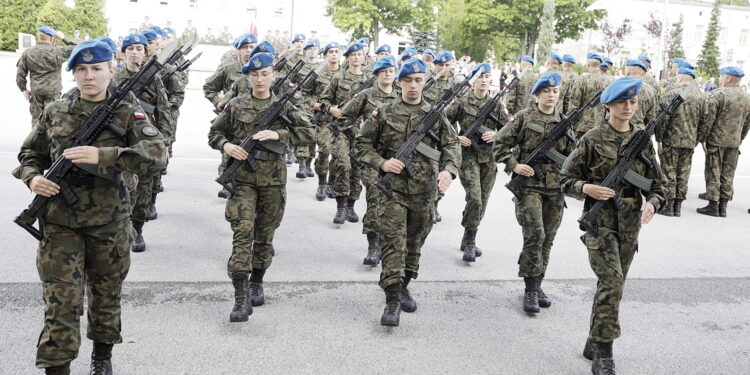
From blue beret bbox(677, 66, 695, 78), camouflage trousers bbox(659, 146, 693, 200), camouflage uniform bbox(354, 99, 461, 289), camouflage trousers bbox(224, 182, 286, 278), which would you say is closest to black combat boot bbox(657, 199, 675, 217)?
camouflage trousers bbox(659, 146, 693, 200)

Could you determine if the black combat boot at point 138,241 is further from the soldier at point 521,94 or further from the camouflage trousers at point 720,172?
the camouflage trousers at point 720,172

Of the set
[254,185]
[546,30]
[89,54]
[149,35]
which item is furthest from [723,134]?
[546,30]

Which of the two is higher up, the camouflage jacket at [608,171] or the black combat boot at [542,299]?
the camouflage jacket at [608,171]

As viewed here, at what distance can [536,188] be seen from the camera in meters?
5.68

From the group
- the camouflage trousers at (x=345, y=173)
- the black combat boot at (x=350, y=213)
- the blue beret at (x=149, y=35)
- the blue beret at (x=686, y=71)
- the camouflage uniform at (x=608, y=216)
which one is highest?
the blue beret at (x=686, y=71)

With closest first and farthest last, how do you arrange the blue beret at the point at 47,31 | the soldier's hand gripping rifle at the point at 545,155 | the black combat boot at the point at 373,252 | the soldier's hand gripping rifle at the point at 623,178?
the soldier's hand gripping rifle at the point at 623,178 → the soldier's hand gripping rifle at the point at 545,155 → the black combat boot at the point at 373,252 → the blue beret at the point at 47,31

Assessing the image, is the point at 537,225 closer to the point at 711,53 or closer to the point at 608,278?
the point at 608,278

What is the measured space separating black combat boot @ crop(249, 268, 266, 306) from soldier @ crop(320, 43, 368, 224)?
3032mm

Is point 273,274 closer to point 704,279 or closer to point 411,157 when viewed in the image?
point 411,157

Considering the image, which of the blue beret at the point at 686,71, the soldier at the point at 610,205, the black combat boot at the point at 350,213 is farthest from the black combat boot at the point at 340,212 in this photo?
the blue beret at the point at 686,71

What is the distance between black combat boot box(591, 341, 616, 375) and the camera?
14.0ft

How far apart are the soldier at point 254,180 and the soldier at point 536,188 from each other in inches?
74.0

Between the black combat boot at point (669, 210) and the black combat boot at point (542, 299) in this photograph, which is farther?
the black combat boot at point (669, 210)

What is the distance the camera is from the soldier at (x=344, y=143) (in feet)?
27.9
